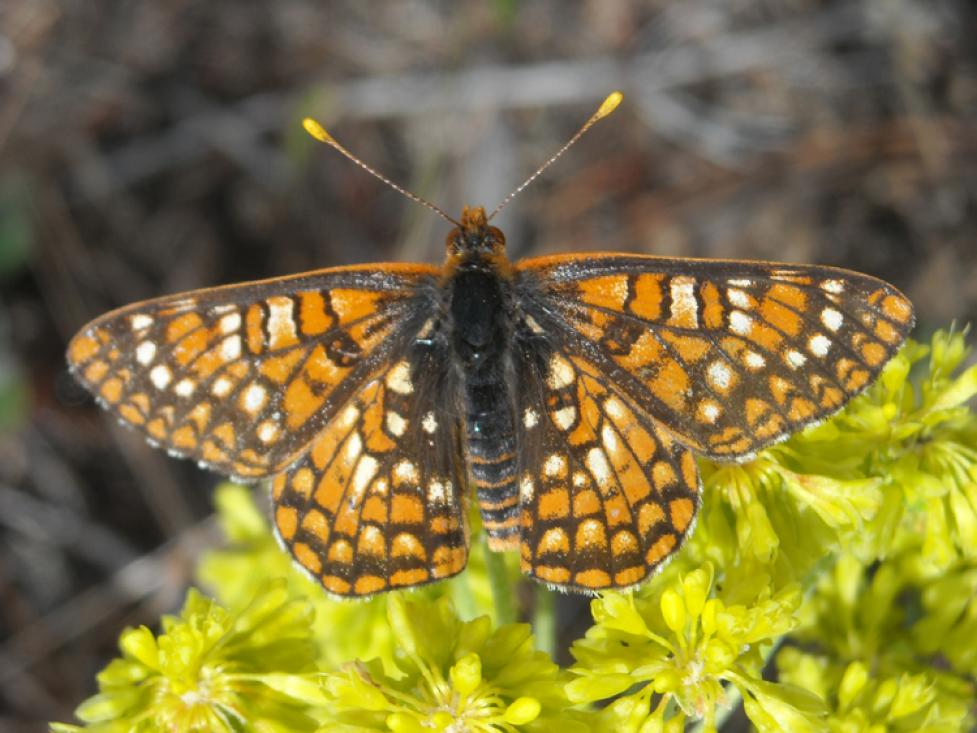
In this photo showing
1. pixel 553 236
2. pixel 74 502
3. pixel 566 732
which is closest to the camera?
pixel 566 732

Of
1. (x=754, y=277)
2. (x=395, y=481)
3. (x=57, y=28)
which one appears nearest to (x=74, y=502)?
(x=57, y=28)

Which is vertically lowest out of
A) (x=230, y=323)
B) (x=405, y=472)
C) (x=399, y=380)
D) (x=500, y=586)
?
(x=500, y=586)

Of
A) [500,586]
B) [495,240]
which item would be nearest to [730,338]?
[495,240]

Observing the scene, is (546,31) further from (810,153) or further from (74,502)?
(74,502)

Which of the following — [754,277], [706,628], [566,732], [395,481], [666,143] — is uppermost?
[666,143]

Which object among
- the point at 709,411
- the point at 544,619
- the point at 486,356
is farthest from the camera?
the point at 544,619

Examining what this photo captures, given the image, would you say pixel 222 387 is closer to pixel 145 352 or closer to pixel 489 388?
pixel 145 352

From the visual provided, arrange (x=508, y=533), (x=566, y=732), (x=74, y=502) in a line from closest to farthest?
(x=566, y=732), (x=508, y=533), (x=74, y=502)
